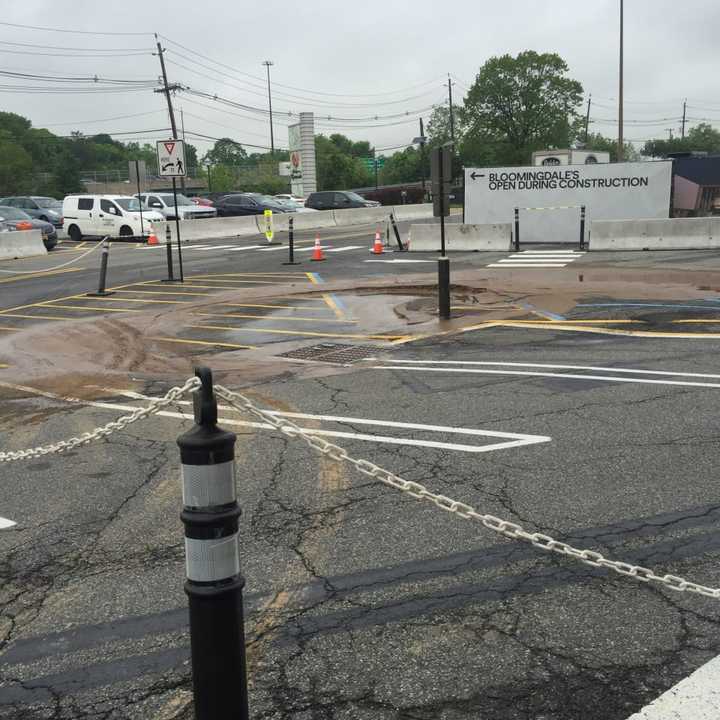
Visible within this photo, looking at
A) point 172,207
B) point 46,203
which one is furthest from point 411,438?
point 46,203

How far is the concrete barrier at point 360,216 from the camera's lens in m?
42.2

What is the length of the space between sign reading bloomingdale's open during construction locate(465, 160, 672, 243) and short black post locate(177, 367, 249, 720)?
24.6 meters

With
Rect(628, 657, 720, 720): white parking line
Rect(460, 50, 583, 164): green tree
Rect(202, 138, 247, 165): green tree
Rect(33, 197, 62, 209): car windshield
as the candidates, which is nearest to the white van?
Rect(33, 197, 62, 209): car windshield

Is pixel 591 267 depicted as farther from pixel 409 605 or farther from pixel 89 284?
pixel 409 605

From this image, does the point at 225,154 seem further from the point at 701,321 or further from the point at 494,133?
the point at 701,321

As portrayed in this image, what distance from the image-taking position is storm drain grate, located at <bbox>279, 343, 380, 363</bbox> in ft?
35.1

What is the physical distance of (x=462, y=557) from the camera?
453 centimetres

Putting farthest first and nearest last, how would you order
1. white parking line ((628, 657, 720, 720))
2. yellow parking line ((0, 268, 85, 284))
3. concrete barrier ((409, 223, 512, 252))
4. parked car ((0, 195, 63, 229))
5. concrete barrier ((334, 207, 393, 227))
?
concrete barrier ((334, 207, 393, 227)) < parked car ((0, 195, 63, 229)) < concrete barrier ((409, 223, 512, 252)) < yellow parking line ((0, 268, 85, 284)) < white parking line ((628, 657, 720, 720))

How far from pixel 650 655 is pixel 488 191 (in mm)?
24186

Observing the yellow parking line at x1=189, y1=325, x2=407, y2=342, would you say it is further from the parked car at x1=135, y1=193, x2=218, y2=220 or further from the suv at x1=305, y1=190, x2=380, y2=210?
the suv at x1=305, y1=190, x2=380, y2=210

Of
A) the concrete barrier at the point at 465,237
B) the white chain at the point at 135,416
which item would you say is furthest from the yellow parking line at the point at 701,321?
the concrete barrier at the point at 465,237

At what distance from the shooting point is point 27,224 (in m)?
31.4

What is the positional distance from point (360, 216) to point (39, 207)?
53.2 ft

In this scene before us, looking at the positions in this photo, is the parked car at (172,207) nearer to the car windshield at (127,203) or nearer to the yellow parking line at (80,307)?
the car windshield at (127,203)
